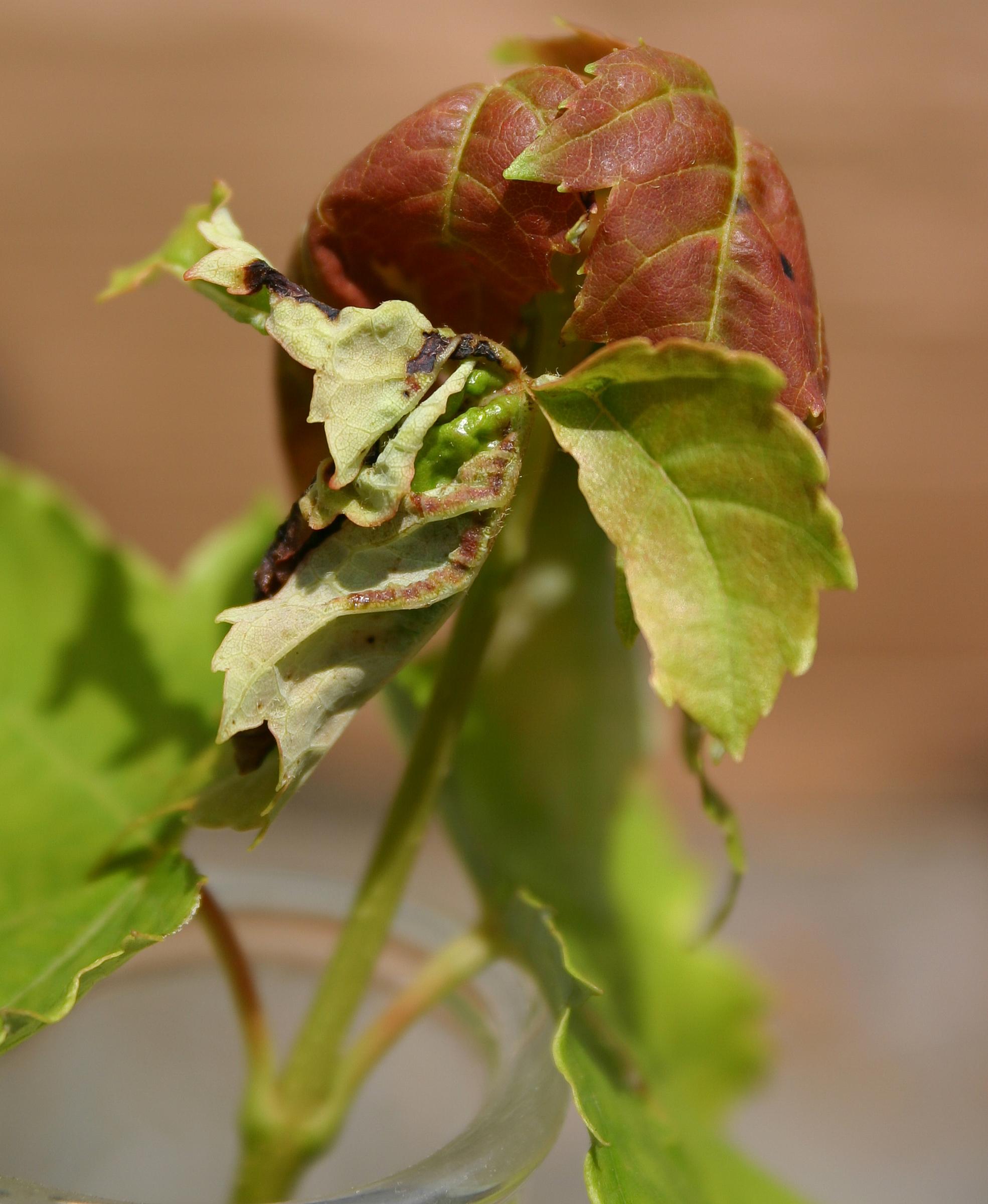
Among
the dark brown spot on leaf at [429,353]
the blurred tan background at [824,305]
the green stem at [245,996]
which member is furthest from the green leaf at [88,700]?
the blurred tan background at [824,305]

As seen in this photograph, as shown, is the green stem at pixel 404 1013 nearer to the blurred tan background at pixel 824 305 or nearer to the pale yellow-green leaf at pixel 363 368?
the pale yellow-green leaf at pixel 363 368

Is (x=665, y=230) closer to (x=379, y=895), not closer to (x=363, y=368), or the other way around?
(x=363, y=368)

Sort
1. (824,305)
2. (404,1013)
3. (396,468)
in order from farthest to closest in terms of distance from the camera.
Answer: (824,305) < (404,1013) < (396,468)

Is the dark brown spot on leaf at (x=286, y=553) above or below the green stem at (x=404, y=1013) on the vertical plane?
above

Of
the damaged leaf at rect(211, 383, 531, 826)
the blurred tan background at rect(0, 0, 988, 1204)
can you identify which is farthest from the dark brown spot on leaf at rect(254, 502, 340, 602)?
the blurred tan background at rect(0, 0, 988, 1204)

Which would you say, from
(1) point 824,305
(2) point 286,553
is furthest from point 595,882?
(1) point 824,305

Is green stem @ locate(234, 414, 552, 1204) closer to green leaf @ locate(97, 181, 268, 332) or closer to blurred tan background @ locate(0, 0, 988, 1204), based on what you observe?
green leaf @ locate(97, 181, 268, 332)

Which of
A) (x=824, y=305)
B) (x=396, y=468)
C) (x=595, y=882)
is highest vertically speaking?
(x=396, y=468)
